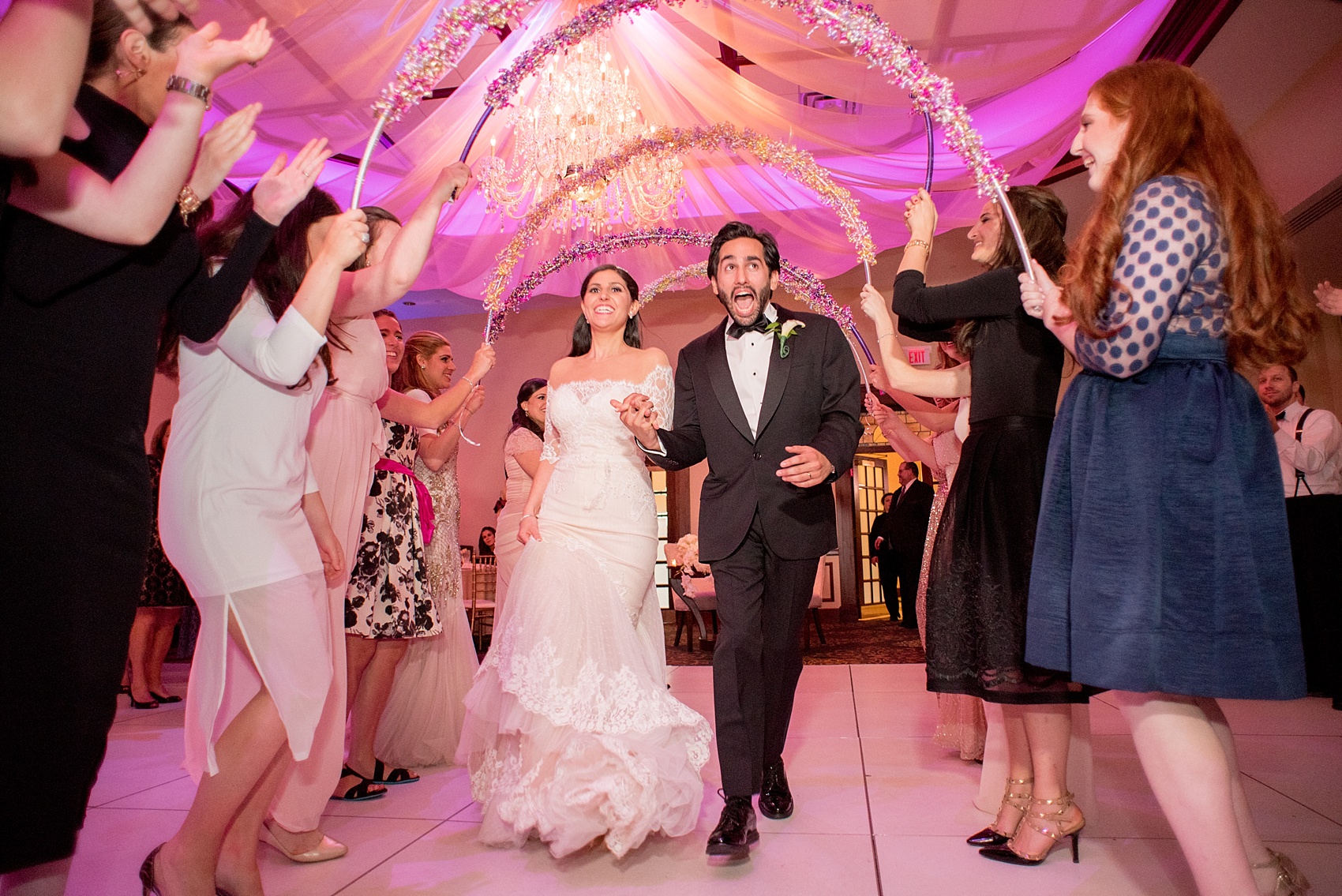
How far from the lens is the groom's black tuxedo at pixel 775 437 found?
9.27ft

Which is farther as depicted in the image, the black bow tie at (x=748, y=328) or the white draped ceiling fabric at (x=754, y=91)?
the white draped ceiling fabric at (x=754, y=91)

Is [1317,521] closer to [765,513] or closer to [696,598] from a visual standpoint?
[765,513]

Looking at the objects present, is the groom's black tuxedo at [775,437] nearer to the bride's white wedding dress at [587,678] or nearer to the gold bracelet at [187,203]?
the bride's white wedding dress at [587,678]

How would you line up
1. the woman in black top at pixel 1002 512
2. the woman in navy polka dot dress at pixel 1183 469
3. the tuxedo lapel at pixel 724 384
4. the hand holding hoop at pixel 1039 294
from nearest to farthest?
the woman in navy polka dot dress at pixel 1183 469
the hand holding hoop at pixel 1039 294
the woman in black top at pixel 1002 512
the tuxedo lapel at pixel 724 384

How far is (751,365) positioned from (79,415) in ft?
7.05

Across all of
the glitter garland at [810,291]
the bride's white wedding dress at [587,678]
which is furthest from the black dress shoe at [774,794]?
the glitter garland at [810,291]

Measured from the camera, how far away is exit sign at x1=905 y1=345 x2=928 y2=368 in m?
10.6

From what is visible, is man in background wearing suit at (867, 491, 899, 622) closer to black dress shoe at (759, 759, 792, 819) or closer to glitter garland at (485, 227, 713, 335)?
glitter garland at (485, 227, 713, 335)

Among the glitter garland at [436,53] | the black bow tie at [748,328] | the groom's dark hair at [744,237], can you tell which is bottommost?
the black bow tie at [748,328]

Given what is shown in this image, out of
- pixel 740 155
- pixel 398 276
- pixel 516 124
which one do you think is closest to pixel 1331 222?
pixel 740 155

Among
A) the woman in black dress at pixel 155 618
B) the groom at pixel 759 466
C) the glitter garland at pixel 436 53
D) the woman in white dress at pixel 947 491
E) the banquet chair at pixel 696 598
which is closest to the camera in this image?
the glitter garland at pixel 436 53

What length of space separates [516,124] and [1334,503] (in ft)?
17.8

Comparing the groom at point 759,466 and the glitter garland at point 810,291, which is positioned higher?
the glitter garland at point 810,291

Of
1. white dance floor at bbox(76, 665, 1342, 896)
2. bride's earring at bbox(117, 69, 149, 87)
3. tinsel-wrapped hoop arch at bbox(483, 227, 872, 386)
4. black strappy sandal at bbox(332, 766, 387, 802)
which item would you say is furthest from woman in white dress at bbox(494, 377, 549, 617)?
bride's earring at bbox(117, 69, 149, 87)
